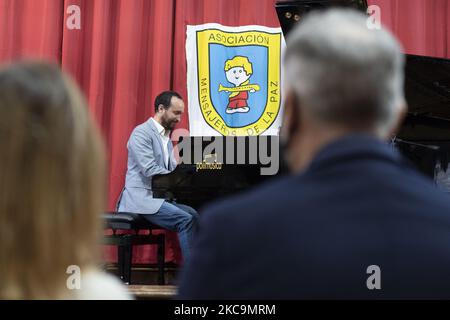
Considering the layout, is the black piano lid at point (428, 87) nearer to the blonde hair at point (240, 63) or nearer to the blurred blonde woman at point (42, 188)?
the blonde hair at point (240, 63)

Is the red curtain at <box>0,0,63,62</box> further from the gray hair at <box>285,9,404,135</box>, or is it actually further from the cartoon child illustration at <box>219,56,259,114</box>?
the gray hair at <box>285,9,404,135</box>

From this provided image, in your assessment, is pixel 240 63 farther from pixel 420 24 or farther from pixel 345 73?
pixel 345 73

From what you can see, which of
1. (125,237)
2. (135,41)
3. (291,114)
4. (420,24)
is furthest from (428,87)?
(291,114)

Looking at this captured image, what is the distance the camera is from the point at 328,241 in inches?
28.8

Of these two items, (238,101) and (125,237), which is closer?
(125,237)

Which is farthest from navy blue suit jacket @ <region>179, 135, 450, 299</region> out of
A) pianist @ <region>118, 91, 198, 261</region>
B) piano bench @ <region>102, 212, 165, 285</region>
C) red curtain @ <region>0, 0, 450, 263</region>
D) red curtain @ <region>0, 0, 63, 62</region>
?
red curtain @ <region>0, 0, 63, 62</region>

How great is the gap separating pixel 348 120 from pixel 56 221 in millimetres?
371

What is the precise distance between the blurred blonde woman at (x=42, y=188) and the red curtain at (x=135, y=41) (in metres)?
4.07

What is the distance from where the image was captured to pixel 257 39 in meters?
4.93

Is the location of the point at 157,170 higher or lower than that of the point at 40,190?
higher

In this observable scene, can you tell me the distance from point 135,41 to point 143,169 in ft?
4.18
